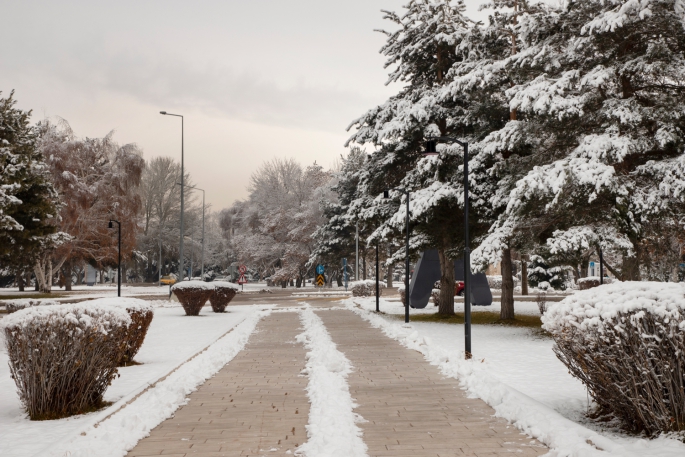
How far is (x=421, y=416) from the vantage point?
24.9ft

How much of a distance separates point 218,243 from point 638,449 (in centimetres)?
9267

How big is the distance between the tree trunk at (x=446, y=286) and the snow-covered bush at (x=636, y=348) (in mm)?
19575

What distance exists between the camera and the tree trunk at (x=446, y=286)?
26578 millimetres

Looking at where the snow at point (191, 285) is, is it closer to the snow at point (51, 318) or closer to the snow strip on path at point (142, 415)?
the snow strip on path at point (142, 415)

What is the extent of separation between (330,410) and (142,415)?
226cm

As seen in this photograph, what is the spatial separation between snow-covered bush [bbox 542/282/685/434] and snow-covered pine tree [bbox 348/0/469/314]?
48.0 feet

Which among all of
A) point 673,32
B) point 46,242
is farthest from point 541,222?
point 46,242

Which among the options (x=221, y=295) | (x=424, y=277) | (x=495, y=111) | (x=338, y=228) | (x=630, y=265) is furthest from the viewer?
(x=338, y=228)

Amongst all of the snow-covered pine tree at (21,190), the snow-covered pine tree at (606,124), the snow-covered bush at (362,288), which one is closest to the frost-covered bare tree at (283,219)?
the snow-covered bush at (362,288)

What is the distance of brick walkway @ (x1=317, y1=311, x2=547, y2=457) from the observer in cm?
618

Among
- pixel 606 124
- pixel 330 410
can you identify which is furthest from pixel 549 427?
pixel 606 124

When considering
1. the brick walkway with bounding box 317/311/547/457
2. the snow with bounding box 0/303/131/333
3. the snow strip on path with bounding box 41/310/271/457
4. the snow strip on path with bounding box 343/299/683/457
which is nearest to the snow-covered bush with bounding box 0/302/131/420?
the snow with bounding box 0/303/131/333

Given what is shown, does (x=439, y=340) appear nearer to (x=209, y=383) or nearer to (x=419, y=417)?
(x=209, y=383)

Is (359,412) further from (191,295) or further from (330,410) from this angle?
(191,295)
